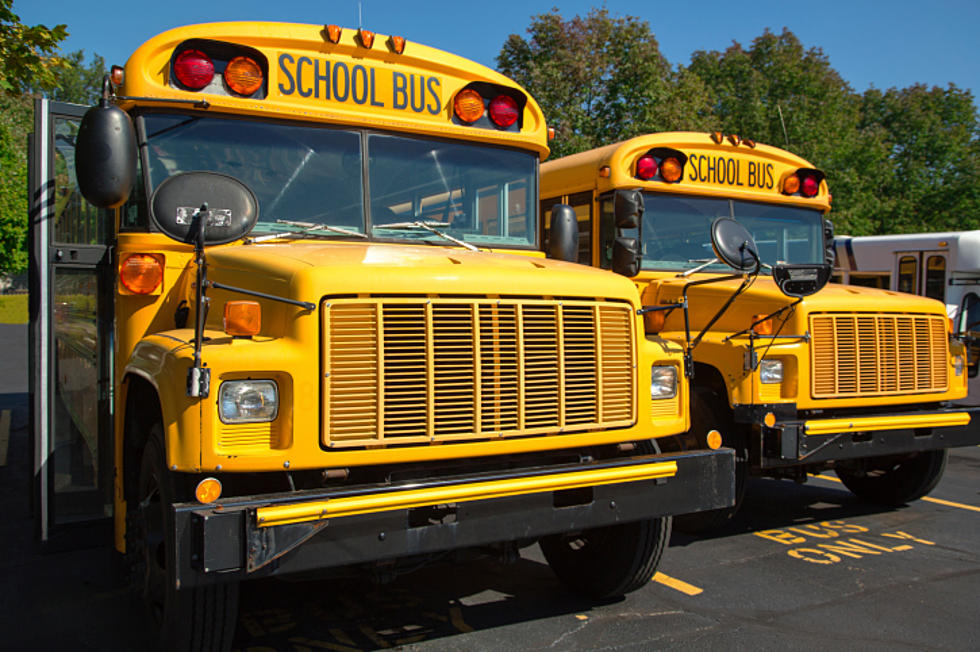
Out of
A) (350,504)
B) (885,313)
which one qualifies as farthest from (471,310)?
(885,313)

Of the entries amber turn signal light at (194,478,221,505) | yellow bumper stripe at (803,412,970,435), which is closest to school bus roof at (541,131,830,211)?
yellow bumper stripe at (803,412,970,435)

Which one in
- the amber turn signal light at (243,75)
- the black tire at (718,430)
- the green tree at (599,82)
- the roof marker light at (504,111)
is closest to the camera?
the amber turn signal light at (243,75)

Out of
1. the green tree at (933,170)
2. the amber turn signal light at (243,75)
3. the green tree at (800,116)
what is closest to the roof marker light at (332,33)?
the amber turn signal light at (243,75)

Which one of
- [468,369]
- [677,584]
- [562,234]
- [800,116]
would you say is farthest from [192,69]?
[800,116]

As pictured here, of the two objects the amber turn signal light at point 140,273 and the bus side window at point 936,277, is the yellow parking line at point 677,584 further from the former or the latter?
the bus side window at point 936,277

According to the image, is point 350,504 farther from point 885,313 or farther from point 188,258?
point 885,313

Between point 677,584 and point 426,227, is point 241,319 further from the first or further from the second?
point 677,584

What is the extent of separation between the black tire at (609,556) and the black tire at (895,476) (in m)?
2.50

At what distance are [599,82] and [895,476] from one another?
13535mm

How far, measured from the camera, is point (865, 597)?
4395 millimetres

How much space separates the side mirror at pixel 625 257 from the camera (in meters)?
4.85

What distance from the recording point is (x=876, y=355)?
5.49 meters

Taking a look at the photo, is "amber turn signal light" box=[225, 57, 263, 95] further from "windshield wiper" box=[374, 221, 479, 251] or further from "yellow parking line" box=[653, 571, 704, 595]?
"yellow parking line" box=[653, 571, 704, 595]

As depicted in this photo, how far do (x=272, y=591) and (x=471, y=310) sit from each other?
88.0 inches
